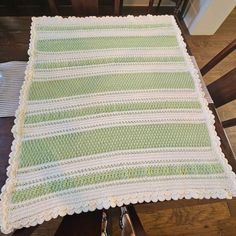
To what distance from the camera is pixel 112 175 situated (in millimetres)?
559

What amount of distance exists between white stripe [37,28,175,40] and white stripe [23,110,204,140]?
316 millimetres

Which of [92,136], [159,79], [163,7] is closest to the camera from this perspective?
[92,136]

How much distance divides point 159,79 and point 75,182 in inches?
16.1

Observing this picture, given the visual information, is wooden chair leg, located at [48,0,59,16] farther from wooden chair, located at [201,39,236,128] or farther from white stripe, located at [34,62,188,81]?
wooden chair, located at [201,39,236,128]

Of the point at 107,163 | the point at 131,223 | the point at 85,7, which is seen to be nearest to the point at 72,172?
the point at 107,163

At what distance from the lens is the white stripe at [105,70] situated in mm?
693

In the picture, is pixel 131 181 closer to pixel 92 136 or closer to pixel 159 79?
pixel 92 136

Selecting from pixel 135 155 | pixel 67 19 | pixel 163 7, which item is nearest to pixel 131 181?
pixel 135 155

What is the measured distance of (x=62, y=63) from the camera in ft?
2.34

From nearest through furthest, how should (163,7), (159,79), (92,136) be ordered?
1. (92,136)
2. (159,79)
3. (163,7)

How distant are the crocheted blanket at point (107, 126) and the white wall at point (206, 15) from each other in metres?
1.18

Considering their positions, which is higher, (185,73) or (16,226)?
(185,73)

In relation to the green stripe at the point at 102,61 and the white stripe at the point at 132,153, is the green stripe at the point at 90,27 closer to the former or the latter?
the green stripe at the point at 102,61

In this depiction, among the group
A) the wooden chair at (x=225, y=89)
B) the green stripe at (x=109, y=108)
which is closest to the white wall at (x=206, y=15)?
the wooden chair at (x=225, y=89)
